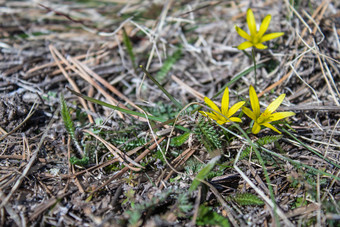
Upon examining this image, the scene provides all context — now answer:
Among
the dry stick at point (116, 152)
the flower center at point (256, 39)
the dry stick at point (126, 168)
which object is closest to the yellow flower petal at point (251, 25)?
the flower center at point (256, 39)

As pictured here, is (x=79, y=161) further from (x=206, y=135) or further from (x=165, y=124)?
(x=206, y=135)

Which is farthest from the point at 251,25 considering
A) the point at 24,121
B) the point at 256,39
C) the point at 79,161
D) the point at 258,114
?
the point at 24,121

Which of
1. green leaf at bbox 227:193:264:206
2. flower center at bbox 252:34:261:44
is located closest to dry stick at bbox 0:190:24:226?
green leaf at bbox 227:193:264:206

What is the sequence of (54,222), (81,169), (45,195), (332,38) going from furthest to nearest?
(332,38)
(81,169)
(45,195)
(54,222)

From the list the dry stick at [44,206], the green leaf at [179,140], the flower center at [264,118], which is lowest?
the dry stick at [44,206]

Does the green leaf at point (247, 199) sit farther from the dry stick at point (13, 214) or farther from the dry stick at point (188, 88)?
the dry stick at point (13, 214)

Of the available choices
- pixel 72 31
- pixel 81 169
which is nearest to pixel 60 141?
pixel 81 169

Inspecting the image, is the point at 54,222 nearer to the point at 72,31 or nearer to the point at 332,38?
the point at 72,31
